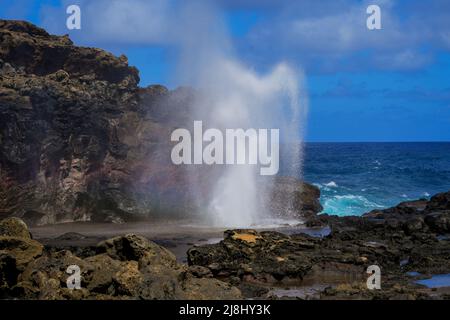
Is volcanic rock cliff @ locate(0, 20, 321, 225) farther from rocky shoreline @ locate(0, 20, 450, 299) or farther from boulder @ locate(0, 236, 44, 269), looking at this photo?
boulder @ locate(0, 236, 44, 269)

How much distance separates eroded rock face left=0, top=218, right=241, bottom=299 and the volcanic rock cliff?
1791 cm

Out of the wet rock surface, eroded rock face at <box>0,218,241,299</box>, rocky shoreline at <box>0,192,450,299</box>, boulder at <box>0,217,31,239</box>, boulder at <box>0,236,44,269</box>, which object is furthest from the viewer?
boulder at <box>0,217,31,239</box>

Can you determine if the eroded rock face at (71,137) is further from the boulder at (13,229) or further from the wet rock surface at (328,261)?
the boulder at (13,229)

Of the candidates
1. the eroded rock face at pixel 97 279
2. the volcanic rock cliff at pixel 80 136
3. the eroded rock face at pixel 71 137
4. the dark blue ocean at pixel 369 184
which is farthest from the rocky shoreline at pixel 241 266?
the dark blue ocean at pixel 369 184

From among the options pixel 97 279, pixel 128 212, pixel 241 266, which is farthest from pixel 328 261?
pixel 128 212

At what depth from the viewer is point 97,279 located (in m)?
13.3

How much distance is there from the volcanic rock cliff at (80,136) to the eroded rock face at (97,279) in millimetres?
17908

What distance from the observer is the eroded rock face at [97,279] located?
12.7m

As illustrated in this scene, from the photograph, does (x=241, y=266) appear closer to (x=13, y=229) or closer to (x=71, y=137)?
(x=13, y=229)

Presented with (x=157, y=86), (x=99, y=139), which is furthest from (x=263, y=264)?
(x=157, y=86)

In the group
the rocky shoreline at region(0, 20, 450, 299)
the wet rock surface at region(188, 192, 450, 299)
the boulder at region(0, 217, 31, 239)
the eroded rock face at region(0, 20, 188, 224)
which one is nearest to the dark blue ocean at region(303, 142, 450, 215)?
the rocky shoreline at region(0, 20, 450, 299)

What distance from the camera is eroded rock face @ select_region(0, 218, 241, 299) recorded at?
12703 mm

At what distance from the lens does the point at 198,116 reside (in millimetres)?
38375

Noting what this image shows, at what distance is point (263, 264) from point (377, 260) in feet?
13.2
